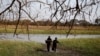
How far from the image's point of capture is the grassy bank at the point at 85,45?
1.92 metres

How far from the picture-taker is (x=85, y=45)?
6.52ft

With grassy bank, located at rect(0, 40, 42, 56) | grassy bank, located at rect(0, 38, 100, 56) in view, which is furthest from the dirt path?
grassy bank, located at rect(0, 40, 42, 56)

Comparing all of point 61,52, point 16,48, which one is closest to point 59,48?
point 61,52

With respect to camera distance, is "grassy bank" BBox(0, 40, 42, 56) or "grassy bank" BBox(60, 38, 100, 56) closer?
"grassy bank" BBox(0, 40, 42, 56)

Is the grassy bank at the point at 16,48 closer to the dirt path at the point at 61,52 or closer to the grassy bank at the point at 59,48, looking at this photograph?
the grassy bank at the point at 59,48

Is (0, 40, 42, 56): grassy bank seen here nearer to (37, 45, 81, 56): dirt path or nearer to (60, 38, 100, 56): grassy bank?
(37, 45, 81, 56): dirt path

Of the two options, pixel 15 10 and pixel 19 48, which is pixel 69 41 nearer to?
pixel 19 48

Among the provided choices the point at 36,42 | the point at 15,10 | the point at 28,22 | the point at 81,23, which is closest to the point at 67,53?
the point at 36,42

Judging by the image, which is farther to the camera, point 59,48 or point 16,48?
point 59,48

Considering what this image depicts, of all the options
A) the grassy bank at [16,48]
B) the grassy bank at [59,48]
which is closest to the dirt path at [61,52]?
the grassy bank at [59,48]

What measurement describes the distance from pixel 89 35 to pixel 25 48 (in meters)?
0.47

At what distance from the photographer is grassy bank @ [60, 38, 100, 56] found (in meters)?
1.92

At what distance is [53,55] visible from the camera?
191cm

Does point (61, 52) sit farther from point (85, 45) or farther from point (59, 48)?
point (85, 45)
